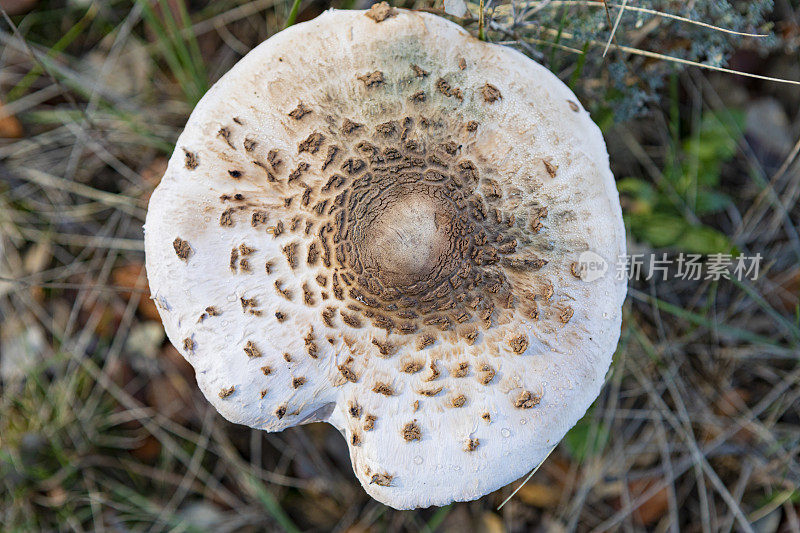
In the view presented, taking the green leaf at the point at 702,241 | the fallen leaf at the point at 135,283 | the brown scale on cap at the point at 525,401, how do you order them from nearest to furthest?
the brown scale on cap at the point at 525,401 → the green leaf at the point at 702,241 → the fallen leaf at the point at 135,283

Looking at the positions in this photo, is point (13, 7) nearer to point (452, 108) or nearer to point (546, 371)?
point (452, 108)

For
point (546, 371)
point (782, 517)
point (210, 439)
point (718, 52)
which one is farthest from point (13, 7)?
point (782, 517)

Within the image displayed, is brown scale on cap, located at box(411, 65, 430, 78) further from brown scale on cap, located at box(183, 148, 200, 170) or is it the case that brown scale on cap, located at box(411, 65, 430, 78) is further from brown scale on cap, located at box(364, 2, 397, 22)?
brown scale on cap, located at box(183, 148, 200, 170)

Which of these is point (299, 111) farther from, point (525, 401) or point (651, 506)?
point (651, 506)

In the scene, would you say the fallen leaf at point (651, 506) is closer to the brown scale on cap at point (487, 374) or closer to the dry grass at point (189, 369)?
the dry grass at point (189, 369)

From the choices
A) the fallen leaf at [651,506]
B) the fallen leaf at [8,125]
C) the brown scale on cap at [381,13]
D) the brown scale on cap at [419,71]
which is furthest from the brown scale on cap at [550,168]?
the fallen leaf at [8,125]

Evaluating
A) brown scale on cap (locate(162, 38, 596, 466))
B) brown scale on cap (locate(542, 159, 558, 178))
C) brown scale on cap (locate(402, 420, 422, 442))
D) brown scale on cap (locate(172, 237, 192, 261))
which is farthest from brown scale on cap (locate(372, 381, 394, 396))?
brown scale on cap (locate(542, 159, 558, 178))

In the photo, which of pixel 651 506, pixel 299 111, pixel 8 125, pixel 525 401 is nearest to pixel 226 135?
pixel 299 111
